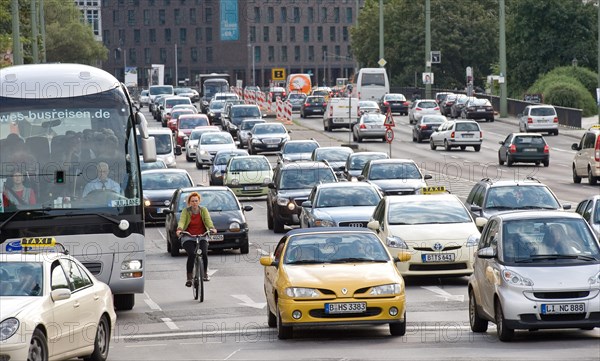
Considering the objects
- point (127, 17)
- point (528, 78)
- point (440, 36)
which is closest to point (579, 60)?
point (528, 78)

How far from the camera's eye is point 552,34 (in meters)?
98.9

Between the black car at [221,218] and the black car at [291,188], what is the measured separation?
3.28 m

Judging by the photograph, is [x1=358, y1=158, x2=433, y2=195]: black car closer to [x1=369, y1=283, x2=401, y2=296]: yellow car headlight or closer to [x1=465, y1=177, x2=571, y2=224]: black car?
[x1=465, y1=177, x2=571, y2=224]: black car

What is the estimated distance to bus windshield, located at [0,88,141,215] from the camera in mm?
20016

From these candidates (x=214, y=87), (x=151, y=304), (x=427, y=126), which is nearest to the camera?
(x=151, y=304)

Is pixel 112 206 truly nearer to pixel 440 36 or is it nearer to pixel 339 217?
pixel 339 217

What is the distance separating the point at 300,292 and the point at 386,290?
1010 millimetres

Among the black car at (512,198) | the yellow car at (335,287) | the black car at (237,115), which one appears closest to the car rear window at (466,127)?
the black car at (237,115)

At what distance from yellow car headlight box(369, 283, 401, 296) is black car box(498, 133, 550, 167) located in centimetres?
3962

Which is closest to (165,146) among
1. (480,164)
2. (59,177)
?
(480,164)

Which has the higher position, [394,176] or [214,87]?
[394,176]

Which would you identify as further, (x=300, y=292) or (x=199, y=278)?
(x=199, y=278)

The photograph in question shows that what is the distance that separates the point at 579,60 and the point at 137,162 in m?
81.6

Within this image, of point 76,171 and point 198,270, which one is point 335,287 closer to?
point 76,171
